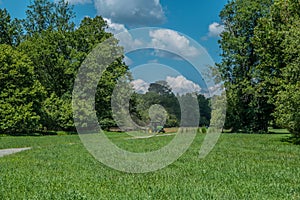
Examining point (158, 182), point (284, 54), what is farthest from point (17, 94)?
point (158, 182)

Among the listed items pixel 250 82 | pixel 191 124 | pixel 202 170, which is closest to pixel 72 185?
pixel 202 170

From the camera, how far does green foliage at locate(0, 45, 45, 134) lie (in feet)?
125

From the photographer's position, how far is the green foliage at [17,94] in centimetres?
3806

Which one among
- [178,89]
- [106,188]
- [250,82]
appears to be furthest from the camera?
[250,82]

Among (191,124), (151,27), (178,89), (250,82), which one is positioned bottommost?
(191,124)

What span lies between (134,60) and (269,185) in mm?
6914

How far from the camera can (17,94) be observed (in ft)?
130

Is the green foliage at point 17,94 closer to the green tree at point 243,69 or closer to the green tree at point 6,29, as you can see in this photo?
the green tree at point 6,29

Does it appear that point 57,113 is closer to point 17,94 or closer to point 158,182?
point 17,94

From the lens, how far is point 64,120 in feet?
148

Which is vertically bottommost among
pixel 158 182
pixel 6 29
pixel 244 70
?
pixel 158 182

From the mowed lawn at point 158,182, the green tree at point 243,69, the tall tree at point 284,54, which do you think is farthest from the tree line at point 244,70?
the mowed lawn at point 158,182

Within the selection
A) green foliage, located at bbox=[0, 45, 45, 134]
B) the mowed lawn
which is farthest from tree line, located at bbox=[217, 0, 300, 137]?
the mowed lawn

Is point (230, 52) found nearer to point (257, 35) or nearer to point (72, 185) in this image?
point (257, 35)
